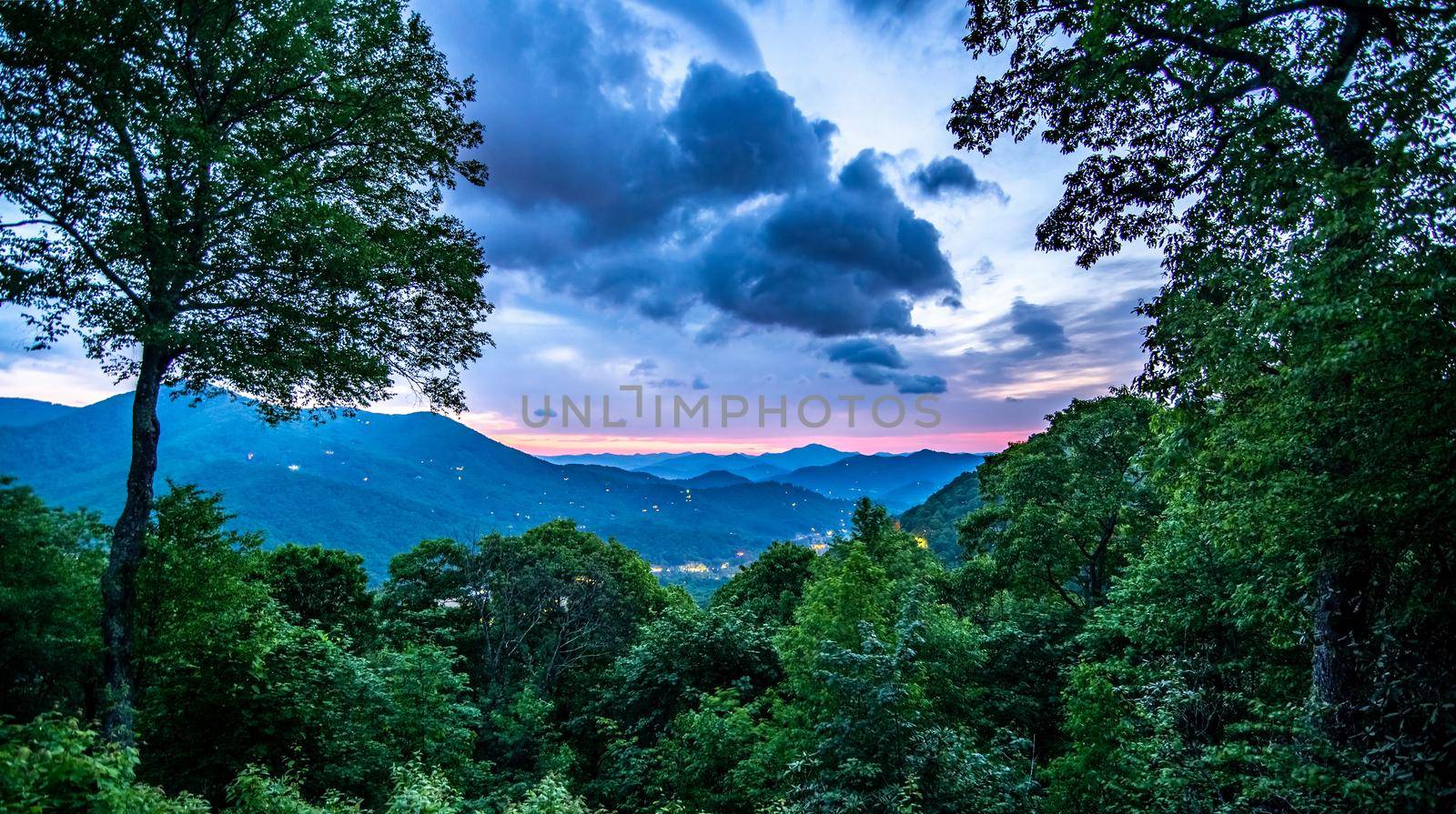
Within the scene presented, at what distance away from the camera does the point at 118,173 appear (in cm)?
811

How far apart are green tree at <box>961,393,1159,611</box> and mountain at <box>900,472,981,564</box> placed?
157 feet

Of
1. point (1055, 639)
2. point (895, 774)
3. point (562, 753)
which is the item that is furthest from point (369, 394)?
point (1055, 639)

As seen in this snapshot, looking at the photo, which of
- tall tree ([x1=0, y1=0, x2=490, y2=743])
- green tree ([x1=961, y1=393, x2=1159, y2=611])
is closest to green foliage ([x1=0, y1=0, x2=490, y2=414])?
tall tree ([x1=0, y1=0, x2=490, y2=743])

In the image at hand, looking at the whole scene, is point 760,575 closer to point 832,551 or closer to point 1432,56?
point 832,551

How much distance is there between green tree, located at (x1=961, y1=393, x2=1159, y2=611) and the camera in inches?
739

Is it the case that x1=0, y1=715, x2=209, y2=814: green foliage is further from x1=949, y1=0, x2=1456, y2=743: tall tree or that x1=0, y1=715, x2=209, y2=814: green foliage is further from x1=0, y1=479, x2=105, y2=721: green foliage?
x1=949, y1=0, x2=1456, y2=743: tall tree

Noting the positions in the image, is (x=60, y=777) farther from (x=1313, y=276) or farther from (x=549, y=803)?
(x=1313, y=276)

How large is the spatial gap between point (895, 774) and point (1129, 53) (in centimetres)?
1029

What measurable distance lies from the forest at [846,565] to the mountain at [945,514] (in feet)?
201

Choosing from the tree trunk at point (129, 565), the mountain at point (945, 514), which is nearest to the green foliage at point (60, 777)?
the tree trunk at point (129, 565)

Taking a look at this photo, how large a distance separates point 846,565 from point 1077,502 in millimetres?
10365

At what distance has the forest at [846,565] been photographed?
486 cm

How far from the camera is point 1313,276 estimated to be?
190 inches

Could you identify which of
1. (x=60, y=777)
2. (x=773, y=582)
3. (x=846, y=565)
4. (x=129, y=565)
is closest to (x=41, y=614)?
(x=129, y=565)
